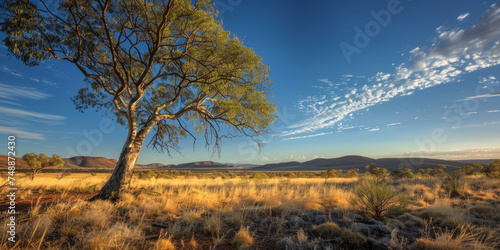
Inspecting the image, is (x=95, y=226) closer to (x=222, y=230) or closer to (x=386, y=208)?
(x=222, y=230)

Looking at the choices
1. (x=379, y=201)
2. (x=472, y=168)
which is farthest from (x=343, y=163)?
(x=379, y=201)

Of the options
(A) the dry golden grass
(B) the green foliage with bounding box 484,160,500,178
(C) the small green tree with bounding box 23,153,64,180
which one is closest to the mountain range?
(C) the small green tree with bounding box 23,153,64,180

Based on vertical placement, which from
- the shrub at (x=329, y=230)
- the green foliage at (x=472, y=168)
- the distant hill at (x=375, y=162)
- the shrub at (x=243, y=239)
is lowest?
the distant hill at (x=375, y=162)

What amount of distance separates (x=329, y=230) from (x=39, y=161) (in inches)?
1190

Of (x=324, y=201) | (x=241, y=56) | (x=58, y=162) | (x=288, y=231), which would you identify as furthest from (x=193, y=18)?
(x=58, y=162)

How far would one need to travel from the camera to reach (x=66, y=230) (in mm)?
3664

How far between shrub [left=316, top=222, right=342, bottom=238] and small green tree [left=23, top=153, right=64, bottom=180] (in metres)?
25.9

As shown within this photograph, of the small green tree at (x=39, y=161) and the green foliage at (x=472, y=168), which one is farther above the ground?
the small green tree at (x=39, y=161)

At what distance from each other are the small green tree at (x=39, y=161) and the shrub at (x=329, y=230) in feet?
84.8

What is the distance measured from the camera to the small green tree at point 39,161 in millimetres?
20234

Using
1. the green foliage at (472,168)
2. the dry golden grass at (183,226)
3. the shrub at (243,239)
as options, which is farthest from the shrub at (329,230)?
the green foliage at (472,168)

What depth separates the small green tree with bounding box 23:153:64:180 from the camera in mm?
20234

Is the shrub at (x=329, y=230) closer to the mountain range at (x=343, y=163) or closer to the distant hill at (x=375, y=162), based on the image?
the mountain range at (x=343, y=163)

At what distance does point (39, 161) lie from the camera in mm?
20984
